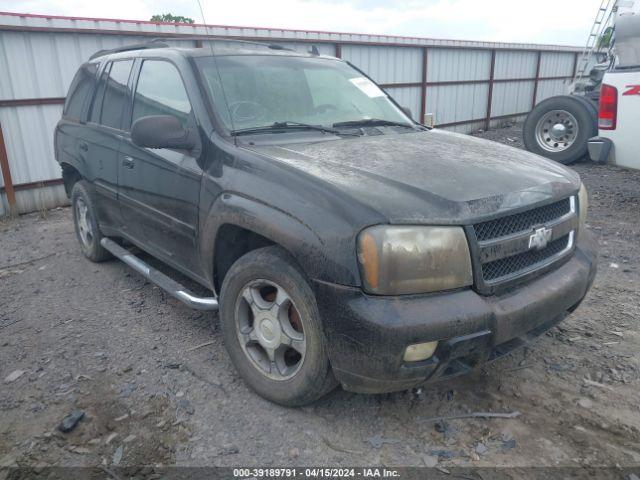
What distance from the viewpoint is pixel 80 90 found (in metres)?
4.66

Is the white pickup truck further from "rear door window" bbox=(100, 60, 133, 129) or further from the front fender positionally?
"rear door window" bbox=(100, 60, 133, 129)

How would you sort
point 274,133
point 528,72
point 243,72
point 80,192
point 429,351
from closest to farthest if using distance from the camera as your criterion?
point 429,351
point 274,133
point 243,72
point 80,192
point 528,72

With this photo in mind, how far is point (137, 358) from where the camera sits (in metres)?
3.20

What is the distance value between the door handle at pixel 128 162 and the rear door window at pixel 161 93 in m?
0.29

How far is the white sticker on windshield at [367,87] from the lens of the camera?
3.85 m

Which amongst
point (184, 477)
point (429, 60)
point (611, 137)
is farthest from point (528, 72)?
point (184, 477)

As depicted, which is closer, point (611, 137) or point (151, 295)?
point (151, 295)

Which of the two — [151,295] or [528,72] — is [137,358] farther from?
[528,72]

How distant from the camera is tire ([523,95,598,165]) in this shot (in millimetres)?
8453

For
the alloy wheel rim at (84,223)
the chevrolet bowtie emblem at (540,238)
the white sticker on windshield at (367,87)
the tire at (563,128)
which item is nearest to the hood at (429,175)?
the chevrolet bowtie emblem at (540,238)

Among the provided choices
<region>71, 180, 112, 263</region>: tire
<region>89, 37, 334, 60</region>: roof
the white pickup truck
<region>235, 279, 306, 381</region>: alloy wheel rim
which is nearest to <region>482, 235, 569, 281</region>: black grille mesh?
<region>235, 279, 306, 381</region>: alloy wheel rim

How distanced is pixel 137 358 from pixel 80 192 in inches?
85.6

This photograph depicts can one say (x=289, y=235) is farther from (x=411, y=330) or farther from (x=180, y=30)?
(x=180, y=30)

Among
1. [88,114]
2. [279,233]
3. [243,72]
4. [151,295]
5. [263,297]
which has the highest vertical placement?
[243,72]
